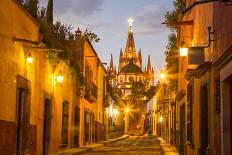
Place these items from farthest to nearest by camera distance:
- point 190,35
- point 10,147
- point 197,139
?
point 190,35
point 197,139
point 10,147

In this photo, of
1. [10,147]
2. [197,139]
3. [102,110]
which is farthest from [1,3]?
[102,110]

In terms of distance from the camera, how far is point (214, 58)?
1280 centimetres

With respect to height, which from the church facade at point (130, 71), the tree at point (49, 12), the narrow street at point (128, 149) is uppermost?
the church facade at point (130, 71)

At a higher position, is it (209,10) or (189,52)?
(209,10)

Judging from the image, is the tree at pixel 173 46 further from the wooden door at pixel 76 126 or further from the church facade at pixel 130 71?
the church facade at pixel 130 71

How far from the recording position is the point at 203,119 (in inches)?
591

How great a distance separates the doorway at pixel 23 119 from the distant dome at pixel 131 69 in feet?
419

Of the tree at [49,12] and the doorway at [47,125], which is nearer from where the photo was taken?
the doorway at [47,125]

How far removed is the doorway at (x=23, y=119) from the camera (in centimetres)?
1656

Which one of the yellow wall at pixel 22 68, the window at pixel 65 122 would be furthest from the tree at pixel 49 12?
the window at pixel 65 122

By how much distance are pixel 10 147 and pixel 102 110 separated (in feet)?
117

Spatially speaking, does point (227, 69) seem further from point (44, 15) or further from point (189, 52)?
point (44, 15)

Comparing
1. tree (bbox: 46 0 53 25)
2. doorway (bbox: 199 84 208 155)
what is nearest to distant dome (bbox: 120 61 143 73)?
tree (bbox: 46 0 53 25)

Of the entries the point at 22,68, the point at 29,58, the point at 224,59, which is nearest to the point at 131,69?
the point at 29,58
